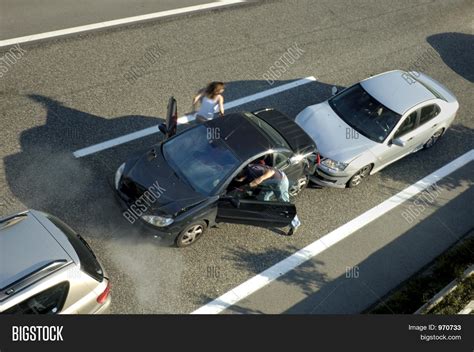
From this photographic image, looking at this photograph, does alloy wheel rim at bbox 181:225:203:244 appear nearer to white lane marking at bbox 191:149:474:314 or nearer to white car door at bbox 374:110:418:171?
white lane marking at bbox 191:149:474:314

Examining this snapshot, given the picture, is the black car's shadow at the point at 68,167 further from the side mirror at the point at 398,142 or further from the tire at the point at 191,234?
the side mirror at the point at 398,142

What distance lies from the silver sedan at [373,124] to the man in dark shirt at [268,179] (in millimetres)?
1557

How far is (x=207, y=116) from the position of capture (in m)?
9.35

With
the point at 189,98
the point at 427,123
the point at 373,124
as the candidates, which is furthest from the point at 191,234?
the point at 427,123

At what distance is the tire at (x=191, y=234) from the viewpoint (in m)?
7.60

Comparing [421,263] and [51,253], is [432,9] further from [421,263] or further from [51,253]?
[51,253]

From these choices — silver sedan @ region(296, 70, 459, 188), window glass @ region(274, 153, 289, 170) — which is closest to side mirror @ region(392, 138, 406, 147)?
silver sedan @ region(296, 70, 459, 188)

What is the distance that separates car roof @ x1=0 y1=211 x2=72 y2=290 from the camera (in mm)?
5988

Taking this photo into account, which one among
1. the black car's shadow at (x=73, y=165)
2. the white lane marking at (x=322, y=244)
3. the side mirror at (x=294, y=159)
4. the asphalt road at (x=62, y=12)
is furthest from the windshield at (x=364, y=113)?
the asphalt road at (x=62, y=12)

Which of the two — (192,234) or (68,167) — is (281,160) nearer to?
(192,234)

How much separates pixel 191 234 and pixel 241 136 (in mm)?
1938

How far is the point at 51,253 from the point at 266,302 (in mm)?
3445

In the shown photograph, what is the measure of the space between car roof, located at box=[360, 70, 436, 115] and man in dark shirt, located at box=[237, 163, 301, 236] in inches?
135

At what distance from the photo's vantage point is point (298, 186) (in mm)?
9039
